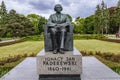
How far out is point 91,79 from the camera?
7230 millimetres

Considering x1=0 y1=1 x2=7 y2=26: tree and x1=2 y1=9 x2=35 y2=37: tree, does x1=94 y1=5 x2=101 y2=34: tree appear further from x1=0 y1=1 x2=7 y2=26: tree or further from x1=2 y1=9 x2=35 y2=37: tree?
x1=0 y1=1 x2=7 y2=26: tree

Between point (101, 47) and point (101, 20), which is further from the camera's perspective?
point (101, 20)

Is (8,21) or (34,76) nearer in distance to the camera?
(34,76)

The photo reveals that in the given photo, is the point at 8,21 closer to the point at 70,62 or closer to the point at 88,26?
the point at 88,26

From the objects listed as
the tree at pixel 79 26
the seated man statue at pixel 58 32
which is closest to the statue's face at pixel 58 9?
the seated man statue at pixel 58 32

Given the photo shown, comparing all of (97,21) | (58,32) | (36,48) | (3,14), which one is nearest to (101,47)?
(36,48)

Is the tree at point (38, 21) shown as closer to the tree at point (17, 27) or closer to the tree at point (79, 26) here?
the tree at point (79, 26)

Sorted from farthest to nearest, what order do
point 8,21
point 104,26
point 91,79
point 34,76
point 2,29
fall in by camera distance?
point 104,26 → point 8,21 → point 2,29 → point 34,76 → point 91,79

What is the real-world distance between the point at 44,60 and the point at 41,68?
23cm

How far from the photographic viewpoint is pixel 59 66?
7.37 meters

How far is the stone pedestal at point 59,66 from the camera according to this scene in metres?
7.31

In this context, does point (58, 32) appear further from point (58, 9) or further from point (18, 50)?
point (18, 50)

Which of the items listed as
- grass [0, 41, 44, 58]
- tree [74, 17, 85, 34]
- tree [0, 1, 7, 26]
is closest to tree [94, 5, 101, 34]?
tree [74, 17, 85, 34]

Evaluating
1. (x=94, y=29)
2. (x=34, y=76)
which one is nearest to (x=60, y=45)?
(x=34, y=76)
